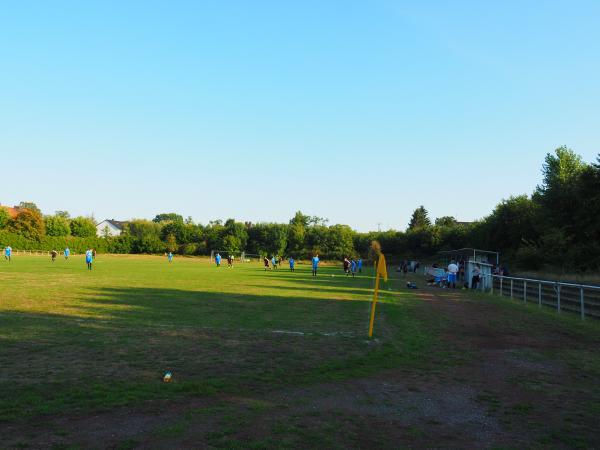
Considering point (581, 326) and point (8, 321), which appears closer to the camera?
point (8, 321)

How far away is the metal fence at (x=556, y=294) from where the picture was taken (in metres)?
14.9

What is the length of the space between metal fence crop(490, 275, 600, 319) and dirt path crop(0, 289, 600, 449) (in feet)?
24.9

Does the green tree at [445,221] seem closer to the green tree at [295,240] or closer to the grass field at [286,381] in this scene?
the green tree at [295,240]

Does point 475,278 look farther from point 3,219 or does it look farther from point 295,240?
point 3,219

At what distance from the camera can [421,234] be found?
8612 cm

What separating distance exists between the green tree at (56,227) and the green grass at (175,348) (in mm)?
84039

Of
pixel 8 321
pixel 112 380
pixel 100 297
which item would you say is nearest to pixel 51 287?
pixel 100 297

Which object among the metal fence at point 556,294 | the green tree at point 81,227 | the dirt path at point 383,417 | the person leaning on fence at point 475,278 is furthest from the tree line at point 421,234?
the dirt path at point 383,417

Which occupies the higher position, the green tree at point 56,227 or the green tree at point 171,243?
the green tree at point 56,227

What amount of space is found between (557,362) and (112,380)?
754 cm

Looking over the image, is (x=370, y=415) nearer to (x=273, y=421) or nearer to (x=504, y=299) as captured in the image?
(x=273, y=421)

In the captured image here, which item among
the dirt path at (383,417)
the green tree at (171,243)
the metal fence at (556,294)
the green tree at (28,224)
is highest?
the green tree at (28,224)

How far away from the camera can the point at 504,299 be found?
22.0 m

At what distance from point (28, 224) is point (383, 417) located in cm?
9347
